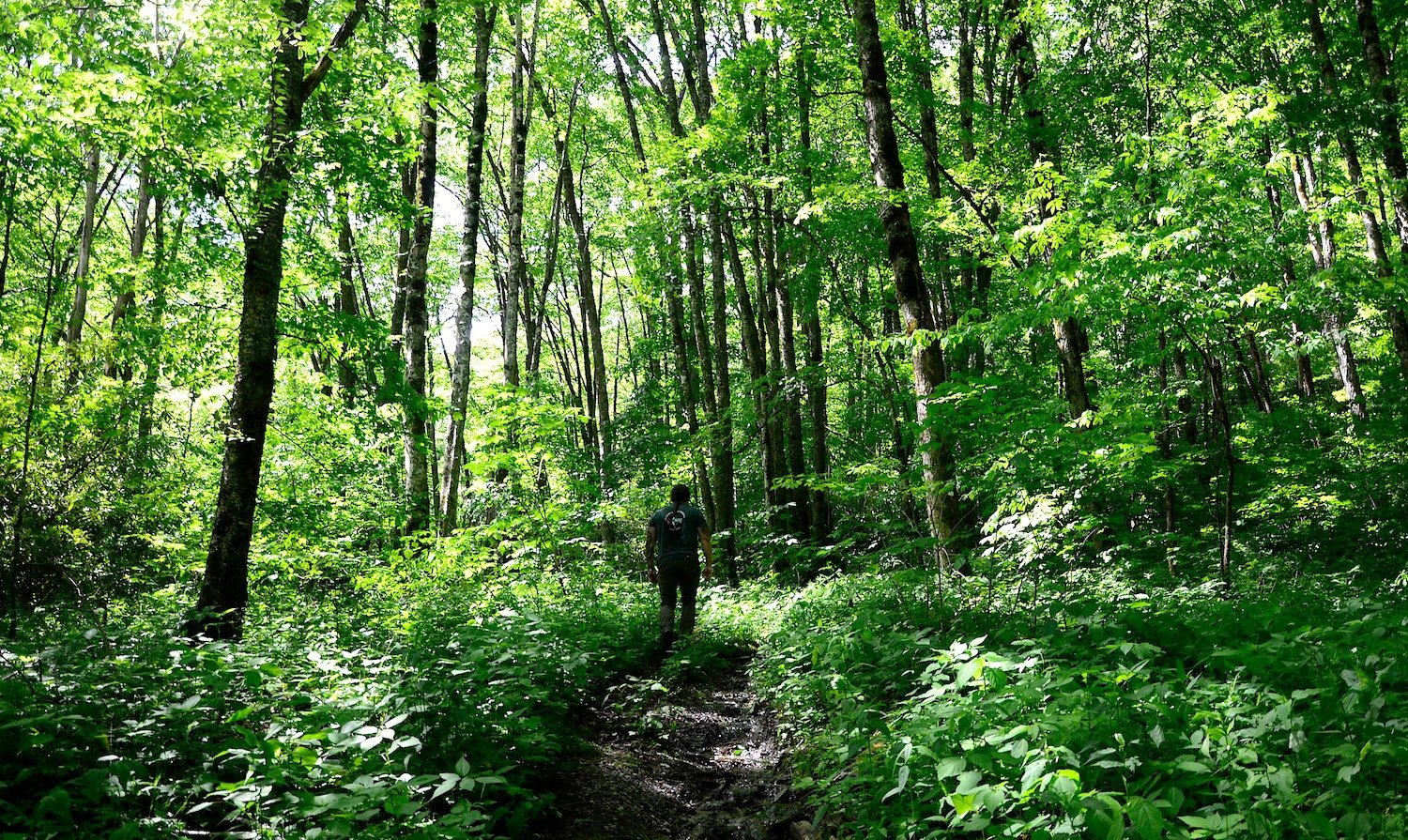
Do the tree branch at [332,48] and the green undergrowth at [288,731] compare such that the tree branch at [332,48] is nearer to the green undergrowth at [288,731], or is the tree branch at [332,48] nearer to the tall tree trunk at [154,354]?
the tall tree trunk at [154,354]

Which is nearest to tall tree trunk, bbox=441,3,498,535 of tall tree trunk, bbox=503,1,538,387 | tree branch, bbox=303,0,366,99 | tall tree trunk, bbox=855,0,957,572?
tall tree trunk, bbox=503,1,538,387

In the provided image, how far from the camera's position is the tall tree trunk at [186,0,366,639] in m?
6.36

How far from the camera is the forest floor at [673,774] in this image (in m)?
3.87

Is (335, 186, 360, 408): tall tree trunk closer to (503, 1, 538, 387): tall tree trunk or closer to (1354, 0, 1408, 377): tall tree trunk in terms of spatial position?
(503, 1, 538, 387): tall tree trunk

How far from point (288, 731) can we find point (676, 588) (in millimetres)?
5094

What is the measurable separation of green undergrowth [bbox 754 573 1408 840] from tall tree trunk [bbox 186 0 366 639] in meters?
4.97

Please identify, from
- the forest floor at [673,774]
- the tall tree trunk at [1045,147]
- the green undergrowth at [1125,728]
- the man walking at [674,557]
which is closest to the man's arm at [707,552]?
the man walking at [674,557]

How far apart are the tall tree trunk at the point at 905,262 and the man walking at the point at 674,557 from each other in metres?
2.57

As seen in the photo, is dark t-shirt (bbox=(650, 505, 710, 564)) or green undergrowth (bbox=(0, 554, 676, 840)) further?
dark t-shirt (bbox=(650, 505, 710, 564))

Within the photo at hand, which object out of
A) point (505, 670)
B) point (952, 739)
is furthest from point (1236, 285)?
point (505, 670)

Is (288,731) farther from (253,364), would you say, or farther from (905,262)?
(905,262)

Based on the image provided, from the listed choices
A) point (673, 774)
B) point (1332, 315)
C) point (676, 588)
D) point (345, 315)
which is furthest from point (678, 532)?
point (1332, 315)

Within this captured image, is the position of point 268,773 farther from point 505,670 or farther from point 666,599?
point 666,599

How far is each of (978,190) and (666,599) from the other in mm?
9152
